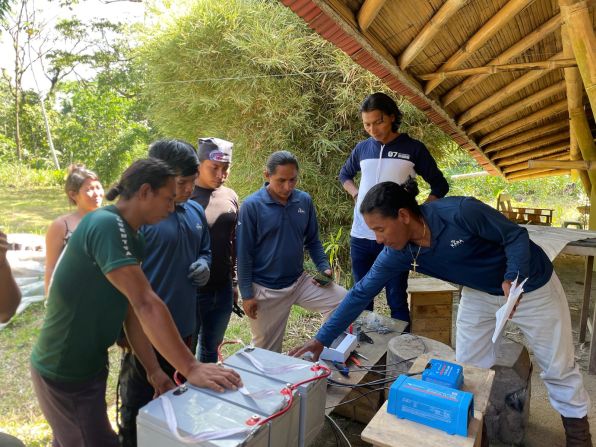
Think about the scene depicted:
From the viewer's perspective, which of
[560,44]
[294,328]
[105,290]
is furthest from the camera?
[294,328]

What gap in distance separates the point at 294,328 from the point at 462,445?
3374 mm

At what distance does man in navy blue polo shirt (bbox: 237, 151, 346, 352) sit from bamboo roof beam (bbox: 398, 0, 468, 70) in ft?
4.25

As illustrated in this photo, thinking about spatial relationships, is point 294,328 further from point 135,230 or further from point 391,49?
point 135,230

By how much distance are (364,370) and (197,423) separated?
1466 millimetres

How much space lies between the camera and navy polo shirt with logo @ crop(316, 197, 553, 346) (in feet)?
6.70

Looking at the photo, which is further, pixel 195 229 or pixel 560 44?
pixel 560 44

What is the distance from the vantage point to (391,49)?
11.3 feet

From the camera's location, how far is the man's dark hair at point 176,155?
2082 mm

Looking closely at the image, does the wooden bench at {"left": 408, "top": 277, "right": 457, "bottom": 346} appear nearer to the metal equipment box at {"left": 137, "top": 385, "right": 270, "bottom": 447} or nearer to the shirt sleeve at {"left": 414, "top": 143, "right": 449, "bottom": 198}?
the shirt sleeve at {"left": 414, "top": 143, "right": 449, "bottom": 198}

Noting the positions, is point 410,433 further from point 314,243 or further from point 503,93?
point 503,93

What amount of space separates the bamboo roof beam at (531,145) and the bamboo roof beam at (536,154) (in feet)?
0.50

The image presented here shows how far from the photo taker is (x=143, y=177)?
5.04 ft

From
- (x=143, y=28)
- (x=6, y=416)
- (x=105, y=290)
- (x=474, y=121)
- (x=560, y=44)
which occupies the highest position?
(x=143, y=28)

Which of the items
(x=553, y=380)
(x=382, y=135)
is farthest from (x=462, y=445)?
(x=382, y=135)
